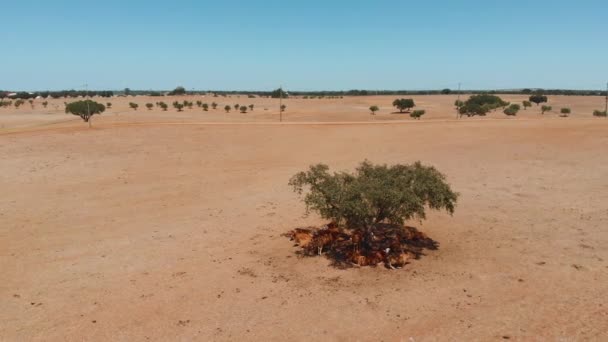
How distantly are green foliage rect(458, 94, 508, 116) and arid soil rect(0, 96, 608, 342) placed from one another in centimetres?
5089

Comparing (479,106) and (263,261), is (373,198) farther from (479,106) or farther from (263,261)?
(479,106)

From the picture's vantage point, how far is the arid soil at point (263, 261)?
35.4ft

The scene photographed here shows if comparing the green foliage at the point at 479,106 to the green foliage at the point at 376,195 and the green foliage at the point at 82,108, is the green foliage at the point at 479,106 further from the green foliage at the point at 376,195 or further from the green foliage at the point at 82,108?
the green foliage at the point at 376,195

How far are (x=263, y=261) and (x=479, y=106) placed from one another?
78051mm

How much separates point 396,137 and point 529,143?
464 inches

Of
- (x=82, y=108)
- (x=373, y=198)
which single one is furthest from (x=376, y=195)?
(x=82, y=108)

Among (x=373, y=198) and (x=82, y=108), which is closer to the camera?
(x=373, y=198)

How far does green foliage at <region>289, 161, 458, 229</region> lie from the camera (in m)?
13.7

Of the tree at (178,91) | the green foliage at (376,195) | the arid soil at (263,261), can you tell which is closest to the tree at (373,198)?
the green foliage at (376,195)

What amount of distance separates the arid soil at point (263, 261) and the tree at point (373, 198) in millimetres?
1554

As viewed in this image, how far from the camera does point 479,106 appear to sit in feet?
275

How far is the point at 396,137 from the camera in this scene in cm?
4503

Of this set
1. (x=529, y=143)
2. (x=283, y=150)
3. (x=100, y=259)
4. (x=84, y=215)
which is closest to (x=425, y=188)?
(x=100, y=259)

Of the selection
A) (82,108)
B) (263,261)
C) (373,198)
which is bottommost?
(263,261)
